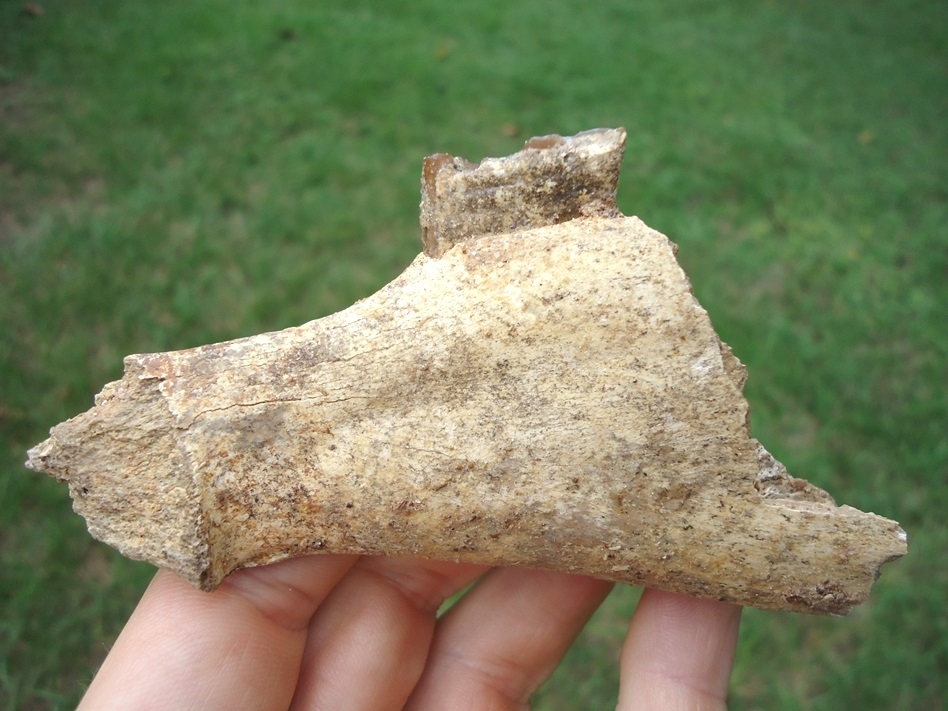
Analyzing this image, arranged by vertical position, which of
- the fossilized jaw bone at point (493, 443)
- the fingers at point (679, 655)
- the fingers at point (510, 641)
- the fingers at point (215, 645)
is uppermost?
the fossilized jaw bone at point (493, 443)

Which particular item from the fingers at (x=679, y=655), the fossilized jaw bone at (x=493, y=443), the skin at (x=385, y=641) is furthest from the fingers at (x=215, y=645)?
the fingers at (x=679, y=655)

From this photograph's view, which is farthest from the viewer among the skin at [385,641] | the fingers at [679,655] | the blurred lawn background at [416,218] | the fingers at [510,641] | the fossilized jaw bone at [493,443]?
the blurred lawn background at [416,218]

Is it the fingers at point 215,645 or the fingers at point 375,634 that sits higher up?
the fingers at point 215,645

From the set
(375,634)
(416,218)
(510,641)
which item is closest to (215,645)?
(375,634)

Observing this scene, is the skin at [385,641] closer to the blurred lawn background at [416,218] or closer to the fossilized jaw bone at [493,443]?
the fossilized jaw bone at [493,443]

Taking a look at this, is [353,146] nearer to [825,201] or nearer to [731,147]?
[731,147]

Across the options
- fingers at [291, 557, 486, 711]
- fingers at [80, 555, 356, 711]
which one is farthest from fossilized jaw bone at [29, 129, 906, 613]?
fingers at [291, 557, 486, 711]

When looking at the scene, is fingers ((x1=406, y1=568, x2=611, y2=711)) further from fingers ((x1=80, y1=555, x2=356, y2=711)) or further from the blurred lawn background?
the blurred lawn background

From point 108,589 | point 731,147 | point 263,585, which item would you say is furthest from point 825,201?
point 108,589
